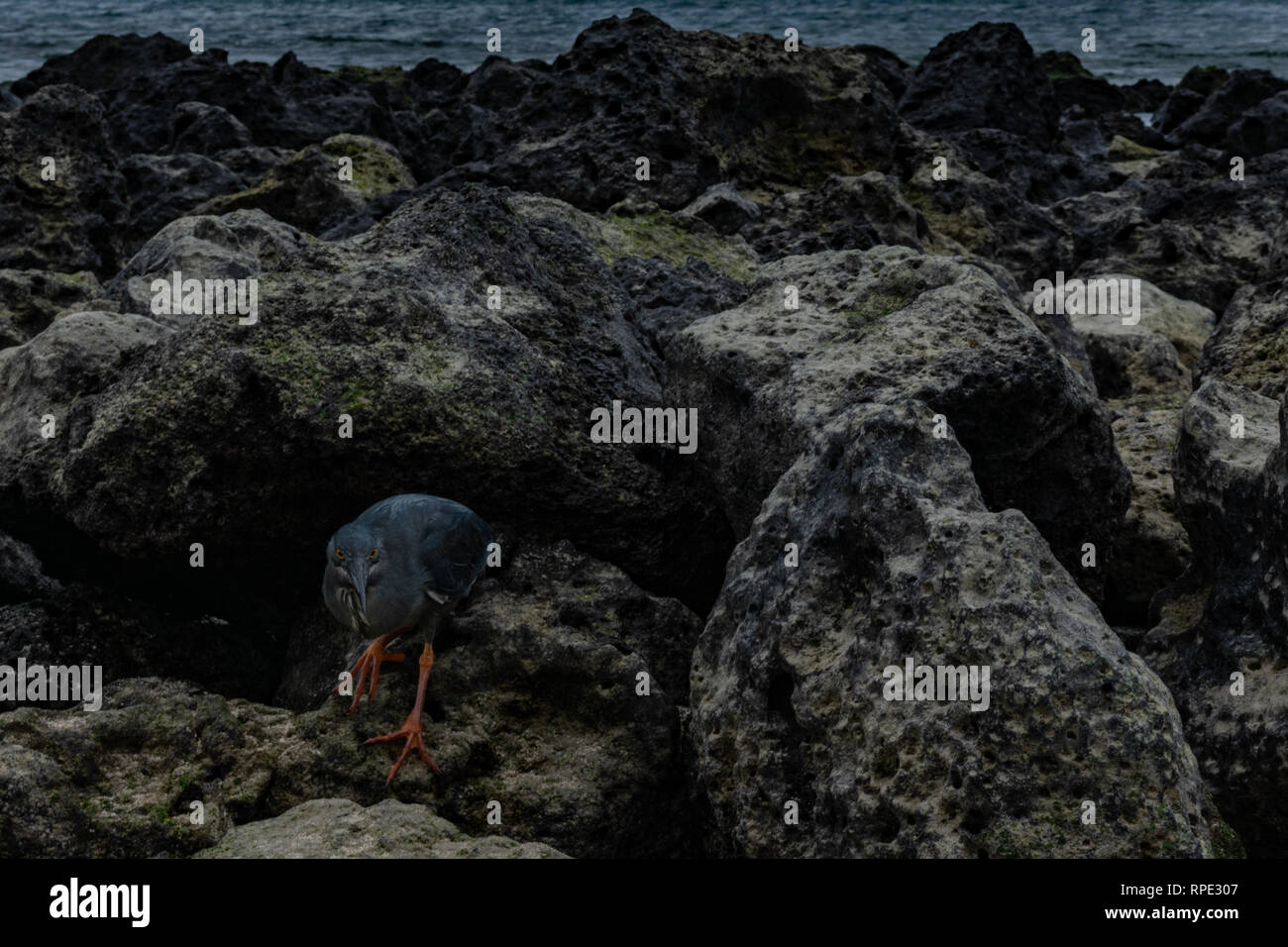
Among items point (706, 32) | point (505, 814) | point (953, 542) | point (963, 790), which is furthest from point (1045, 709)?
point (706, 32)

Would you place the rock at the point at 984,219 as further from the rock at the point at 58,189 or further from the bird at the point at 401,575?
the rock at the point at 58,189

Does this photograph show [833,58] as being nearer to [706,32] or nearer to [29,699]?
A: [706,32]

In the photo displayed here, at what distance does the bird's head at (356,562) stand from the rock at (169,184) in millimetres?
11445

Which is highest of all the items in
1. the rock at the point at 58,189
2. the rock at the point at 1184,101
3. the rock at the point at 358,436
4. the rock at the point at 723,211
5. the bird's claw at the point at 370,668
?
the rock at the point at 1184,101

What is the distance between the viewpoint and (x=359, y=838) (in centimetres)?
378

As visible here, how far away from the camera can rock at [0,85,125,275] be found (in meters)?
11.9

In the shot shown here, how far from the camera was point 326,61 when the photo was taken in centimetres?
4603

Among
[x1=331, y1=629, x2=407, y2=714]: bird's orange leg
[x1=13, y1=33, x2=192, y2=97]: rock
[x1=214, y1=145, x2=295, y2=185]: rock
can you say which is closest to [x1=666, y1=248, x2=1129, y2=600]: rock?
[x1=331, y1=629, x2=407, y2=714]: bird's orange leg

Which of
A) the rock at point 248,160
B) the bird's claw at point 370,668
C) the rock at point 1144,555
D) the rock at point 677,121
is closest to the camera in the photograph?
the bird's claw at point 370,668

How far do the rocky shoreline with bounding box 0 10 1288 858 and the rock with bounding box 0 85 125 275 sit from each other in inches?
140

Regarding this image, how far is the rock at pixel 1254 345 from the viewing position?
7.48 meters

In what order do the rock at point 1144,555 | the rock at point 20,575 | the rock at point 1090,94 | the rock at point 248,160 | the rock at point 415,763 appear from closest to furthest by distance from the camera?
the rock at point 415,763 → the rock at point 20,575 → the rock at point 1144,555 → the rock at point 248,160 → the rock at point 1090,94

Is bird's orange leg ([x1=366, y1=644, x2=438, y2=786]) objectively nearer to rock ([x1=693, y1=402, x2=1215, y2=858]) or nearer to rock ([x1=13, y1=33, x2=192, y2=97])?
rock ([x1=693, y1=402, x2=1215, y2=858])

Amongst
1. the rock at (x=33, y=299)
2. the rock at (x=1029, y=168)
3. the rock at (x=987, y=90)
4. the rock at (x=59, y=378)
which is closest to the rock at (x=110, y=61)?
the rock at (x=987, y=90)
